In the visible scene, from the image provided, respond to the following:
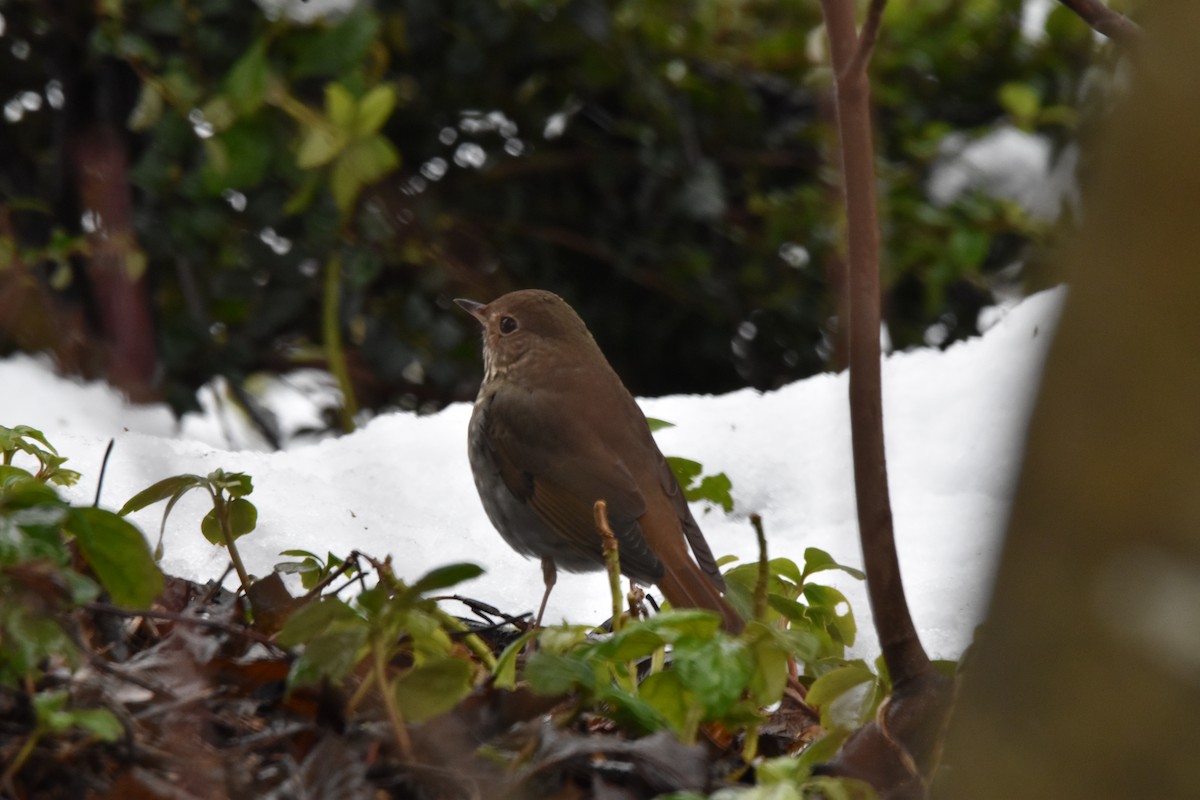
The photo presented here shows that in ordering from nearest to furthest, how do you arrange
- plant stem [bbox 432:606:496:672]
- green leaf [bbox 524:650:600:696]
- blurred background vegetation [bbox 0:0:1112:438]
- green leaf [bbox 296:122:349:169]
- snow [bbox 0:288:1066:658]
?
green leaf [bbox 524:650:600:696] → plant stem [bbox 432:606:496:672] → snow [bbox 0:288:1066:658] → green leaf [bbox 296:122:349:169] → blurred background vegetation [bbox 0:0:1112:438]

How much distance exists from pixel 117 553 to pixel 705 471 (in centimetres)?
193

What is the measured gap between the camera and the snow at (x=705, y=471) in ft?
8.66

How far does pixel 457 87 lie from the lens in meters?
4.28

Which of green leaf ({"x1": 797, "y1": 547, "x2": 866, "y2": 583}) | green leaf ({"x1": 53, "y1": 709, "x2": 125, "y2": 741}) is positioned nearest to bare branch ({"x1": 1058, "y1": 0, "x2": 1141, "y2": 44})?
green leaf ({"x1": 797, "y1": 547, "x2": 866, "y2": 583})

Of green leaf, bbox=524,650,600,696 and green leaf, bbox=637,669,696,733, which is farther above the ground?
green leaf, bbox=524,650,600,696

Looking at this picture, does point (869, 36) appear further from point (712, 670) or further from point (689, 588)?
point (689, 588)

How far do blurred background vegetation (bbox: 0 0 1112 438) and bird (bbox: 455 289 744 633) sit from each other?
345 mm

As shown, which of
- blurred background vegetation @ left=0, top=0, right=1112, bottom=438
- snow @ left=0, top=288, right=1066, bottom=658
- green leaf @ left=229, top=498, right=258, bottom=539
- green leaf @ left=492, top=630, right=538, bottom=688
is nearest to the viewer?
green leaf @ left=492, top=630, right=538, bottom=688

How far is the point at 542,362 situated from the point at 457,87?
0.85 m

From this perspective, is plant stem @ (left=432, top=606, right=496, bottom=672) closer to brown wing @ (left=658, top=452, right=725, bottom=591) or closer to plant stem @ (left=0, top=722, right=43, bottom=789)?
plant stem @ (left=0, top=722, right=43, bottom=789)

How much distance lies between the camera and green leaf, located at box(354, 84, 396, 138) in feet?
11.0

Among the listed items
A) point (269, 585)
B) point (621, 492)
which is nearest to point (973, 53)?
point (621, 492)

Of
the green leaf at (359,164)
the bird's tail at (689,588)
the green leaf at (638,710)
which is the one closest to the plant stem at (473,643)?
the green leaf at (638,710)

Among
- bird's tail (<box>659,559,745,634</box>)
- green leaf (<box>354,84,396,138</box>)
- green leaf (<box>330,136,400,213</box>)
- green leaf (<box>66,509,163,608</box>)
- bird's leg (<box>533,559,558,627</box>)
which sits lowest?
bird's tail (<box>659,559,745,634</box>)
